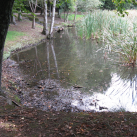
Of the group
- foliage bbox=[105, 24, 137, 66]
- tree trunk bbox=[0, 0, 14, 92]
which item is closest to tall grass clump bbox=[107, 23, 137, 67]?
foliage bbox=[105, 24, 137, 66]

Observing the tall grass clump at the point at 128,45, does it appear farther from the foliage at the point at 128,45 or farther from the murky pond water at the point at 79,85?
the murky pond water at the point at 79,85

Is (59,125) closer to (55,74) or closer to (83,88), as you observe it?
(83,88)

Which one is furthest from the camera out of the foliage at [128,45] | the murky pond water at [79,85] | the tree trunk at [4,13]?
the foliage at [128,45]

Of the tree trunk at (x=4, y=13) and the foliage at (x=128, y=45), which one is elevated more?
the tree trunk at (x=4, y=13)

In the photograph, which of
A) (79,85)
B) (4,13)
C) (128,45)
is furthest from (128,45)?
(4,13)

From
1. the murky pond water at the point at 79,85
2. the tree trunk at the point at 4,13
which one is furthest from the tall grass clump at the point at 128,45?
the tree trunk at the point at 4,13

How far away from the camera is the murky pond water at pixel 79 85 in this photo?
4.02 metres

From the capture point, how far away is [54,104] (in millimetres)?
3980

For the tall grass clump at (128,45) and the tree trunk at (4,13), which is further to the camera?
the tall grass clump at (128,45)

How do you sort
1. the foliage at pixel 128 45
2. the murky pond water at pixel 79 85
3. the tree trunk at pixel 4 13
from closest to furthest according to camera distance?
the tree trunk at pixel 4 13, the murky pond water at pixel 79 85, the foliage at pixel 128 45

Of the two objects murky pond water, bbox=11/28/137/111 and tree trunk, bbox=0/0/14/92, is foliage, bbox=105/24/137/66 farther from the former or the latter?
tree trunk, bbox=0/0/14/92

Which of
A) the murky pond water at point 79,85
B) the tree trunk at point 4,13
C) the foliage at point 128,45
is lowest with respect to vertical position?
the murky pond water at point 79,85

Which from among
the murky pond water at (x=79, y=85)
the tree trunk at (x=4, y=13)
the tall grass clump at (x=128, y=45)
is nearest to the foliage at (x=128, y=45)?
the tall grass clump at (x=128, y=45)

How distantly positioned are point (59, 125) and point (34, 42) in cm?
1086
